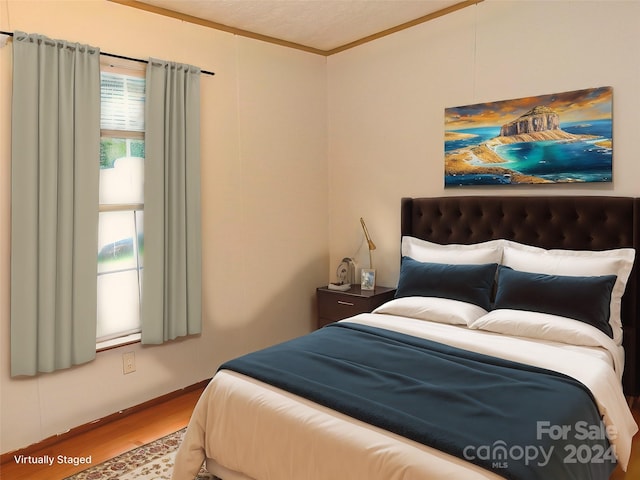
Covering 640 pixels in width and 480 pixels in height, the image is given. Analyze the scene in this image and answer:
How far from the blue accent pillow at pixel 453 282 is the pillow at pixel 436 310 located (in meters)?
0.05

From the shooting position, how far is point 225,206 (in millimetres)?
3795

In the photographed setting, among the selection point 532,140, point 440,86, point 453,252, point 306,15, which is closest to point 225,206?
point 306,15

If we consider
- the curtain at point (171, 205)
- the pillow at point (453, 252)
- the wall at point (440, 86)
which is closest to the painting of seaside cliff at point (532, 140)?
the wall at point (440, 86)

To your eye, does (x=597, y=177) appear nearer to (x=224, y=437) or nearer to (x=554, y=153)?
(x=554, y=153)

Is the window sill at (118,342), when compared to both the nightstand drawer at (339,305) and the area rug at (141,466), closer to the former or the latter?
the area rug at (141,466)

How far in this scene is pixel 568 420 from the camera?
74.8 inches

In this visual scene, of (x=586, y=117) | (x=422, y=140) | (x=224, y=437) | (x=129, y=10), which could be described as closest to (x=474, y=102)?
(x=422, y=140)

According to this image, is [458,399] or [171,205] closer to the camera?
[458,399]

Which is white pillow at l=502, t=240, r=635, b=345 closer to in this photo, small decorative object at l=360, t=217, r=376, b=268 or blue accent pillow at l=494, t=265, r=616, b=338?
blue accent pillow at l=494, t=265, r=616, b=338

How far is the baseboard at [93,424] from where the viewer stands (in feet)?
9.20

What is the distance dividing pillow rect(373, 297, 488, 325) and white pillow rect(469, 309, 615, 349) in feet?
0.29

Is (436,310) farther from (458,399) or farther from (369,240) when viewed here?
(369,240)

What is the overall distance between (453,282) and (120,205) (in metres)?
2.14

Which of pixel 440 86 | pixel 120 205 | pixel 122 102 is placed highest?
pixel 440 86
